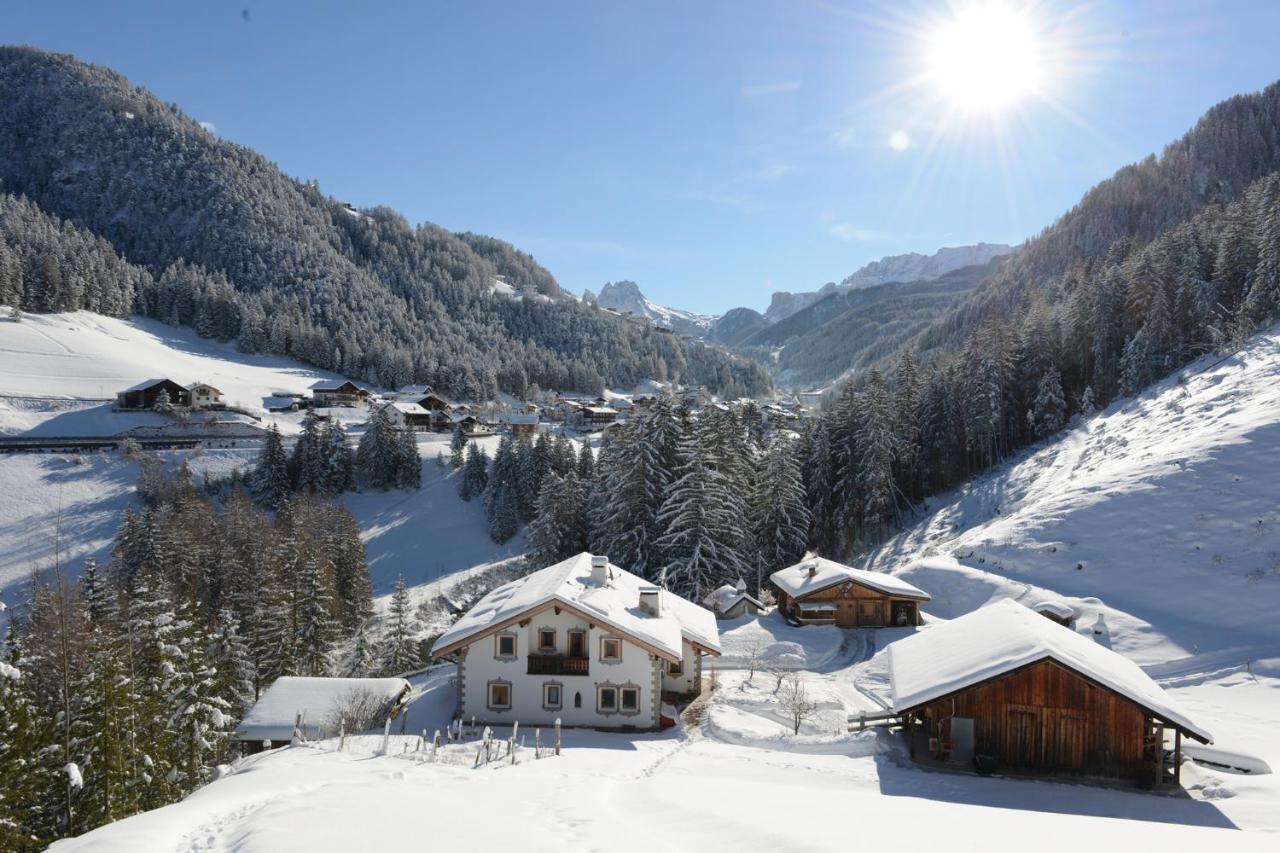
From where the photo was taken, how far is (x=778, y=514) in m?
48.9

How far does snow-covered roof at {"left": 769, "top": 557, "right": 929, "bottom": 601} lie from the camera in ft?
117

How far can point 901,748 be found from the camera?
18.8m

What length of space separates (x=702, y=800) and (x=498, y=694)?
14439mm

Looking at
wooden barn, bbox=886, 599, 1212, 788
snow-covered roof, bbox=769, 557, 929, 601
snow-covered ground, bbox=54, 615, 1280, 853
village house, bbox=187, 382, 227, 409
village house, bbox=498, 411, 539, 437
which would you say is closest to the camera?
snow-covered ground, bbox=54, 615, 1280, 853

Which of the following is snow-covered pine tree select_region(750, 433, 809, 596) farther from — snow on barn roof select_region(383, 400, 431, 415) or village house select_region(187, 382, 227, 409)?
village house select_region(187, 382, 227, 409)

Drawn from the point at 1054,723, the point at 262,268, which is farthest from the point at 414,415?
the point at 262,268

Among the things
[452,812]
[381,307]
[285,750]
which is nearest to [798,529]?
[285,750]

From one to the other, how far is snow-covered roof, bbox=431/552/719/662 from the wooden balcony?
1.86 meters

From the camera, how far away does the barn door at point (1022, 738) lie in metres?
17.0

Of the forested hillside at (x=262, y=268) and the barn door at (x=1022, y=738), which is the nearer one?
the barn door at (x=1022, y=738)

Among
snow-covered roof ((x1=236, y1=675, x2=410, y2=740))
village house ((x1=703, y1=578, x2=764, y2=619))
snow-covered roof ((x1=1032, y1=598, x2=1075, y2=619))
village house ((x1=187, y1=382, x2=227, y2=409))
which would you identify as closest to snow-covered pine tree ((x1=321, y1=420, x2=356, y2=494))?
village house ((x1=187, y1=382, x2=227, y2=409))

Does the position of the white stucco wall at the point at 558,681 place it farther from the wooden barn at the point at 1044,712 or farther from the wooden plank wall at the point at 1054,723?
the wooden plank wall at the point at 1054,723

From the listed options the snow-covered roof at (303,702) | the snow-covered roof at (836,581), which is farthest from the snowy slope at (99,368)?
the snow-covered roof at (836,581)

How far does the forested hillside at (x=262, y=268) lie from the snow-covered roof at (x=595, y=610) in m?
111
